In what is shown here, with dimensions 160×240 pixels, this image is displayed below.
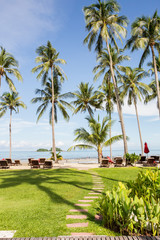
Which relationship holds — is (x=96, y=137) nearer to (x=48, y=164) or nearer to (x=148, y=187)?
(x=48, y=164)

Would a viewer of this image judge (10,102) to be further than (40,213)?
Yes

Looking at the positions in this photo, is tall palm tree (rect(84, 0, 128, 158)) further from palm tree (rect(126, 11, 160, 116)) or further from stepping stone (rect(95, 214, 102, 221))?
stepping stone (rect(95, 214, 102, 221))

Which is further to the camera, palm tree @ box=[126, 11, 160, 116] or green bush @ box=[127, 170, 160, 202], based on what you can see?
palm tree @ box=[126, 11, 160, 116]

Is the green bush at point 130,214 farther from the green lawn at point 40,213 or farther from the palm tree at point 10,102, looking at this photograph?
the palm tree at point 10,102

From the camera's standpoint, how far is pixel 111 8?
54.4ft

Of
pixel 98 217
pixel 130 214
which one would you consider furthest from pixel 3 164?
pixel 130 214

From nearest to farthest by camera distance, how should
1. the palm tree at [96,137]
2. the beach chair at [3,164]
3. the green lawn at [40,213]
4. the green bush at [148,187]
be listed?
the green lawn at [40,213]
the green bush at [148,187]
the beach chair at [3,164]
the palm tree at [96,137]

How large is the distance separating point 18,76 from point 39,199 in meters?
15.9

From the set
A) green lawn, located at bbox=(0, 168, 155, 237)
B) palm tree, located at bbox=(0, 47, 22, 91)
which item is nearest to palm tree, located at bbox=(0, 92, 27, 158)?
palm tree, located at bbox=(0, 47, 22, 91)

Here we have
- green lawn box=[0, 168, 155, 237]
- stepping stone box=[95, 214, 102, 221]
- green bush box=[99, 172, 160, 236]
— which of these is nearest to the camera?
green bush box=[99, 172, 160, 236]

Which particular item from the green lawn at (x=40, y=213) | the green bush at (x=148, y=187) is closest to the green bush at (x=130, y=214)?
the green lawn at (x=40, y=213)

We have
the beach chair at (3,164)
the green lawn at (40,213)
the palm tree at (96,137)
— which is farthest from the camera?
the palm tree at (96,137)

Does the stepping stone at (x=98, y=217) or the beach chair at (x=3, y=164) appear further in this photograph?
the beach chair at (x=3, y=164)

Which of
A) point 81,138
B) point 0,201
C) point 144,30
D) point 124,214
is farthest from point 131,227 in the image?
point 144,30
